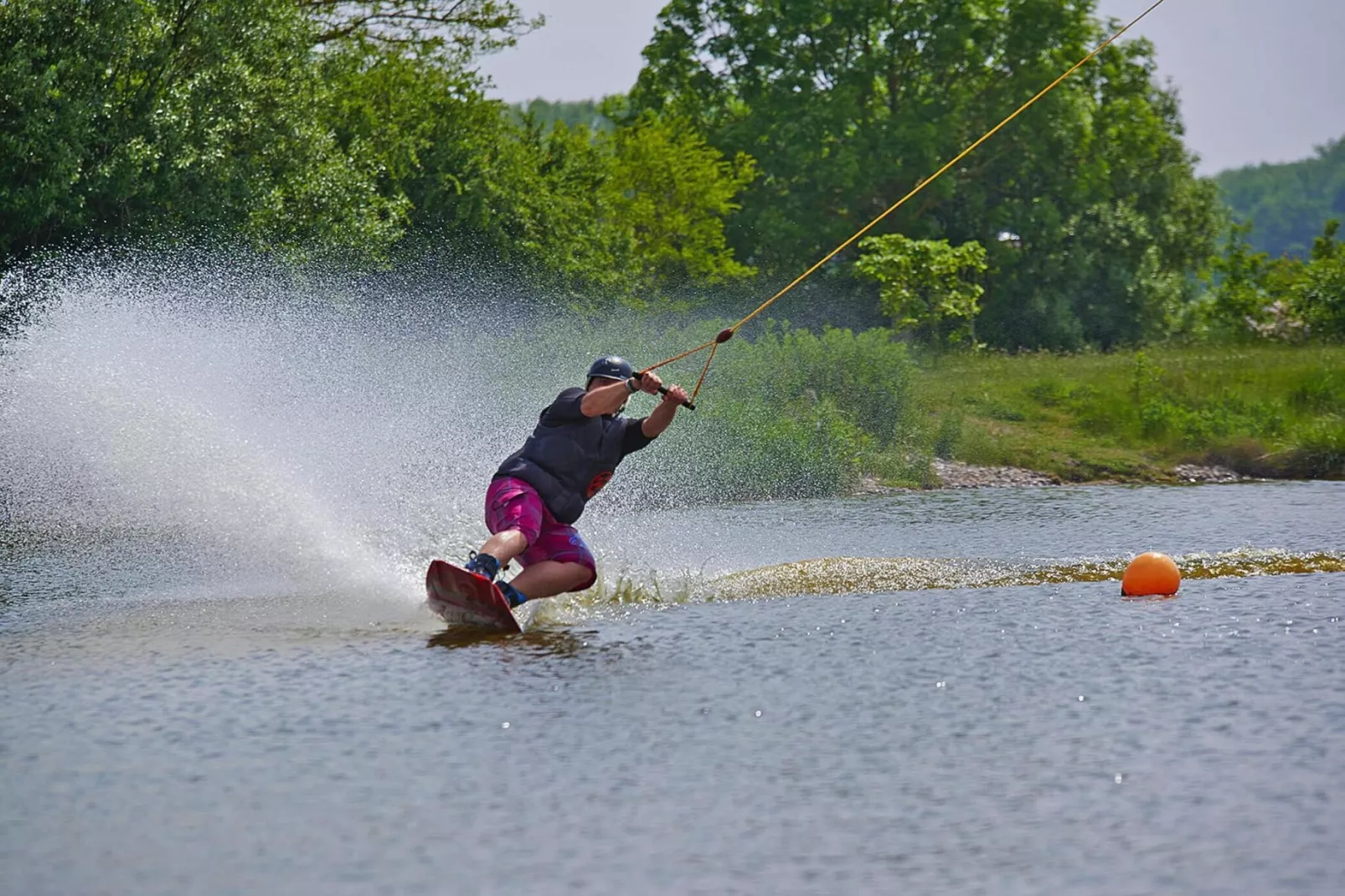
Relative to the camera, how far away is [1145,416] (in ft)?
83.3

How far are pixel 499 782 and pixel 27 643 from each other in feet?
13.9

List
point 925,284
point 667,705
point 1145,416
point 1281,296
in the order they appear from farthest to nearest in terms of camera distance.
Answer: point 1281,296
point 925,284
point 1145,416
point 667,705

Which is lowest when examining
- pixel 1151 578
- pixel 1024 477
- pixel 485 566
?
pixel 1024 477

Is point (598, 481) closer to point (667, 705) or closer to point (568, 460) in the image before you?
point (568, 460)

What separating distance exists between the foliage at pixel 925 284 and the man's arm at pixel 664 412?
25.8 m

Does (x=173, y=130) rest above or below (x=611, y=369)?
above

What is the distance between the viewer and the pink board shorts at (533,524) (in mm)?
9766

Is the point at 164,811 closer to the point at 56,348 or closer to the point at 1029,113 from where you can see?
the point at 56,348

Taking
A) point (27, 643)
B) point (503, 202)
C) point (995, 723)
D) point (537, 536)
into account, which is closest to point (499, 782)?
point (995, 723)

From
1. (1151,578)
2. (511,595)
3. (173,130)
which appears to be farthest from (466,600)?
(173,130)

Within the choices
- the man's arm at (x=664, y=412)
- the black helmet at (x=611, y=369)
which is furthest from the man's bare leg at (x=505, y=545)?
the black helmet at (x=611, y=369)

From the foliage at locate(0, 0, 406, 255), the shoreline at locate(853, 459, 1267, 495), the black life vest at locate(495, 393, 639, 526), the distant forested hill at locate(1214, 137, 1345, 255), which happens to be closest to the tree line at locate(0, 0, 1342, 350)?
the foliage at locate(0, 0, 406, 255)

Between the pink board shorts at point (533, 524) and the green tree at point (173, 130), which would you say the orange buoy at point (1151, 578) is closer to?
the pink board shorts at point (533, 524)

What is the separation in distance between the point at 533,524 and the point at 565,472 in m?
0.43
